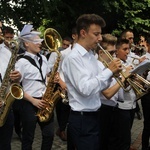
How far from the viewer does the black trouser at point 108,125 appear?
4.81m

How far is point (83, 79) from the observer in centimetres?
328

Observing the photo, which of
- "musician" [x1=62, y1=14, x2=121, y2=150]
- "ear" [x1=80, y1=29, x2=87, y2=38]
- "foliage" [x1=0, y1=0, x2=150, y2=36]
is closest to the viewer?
"musician" [x1=62, y1=14, x2=121, y2=150]

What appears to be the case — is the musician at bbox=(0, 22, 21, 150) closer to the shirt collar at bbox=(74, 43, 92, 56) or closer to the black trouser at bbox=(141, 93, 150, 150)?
the shirt collar at bbox=(74, 43, 92, 56)

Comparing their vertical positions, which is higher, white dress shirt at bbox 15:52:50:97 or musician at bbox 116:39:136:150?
white dress shirt at bbox 15:52:50:97

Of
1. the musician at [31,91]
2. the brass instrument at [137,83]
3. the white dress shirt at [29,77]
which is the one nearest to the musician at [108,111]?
the brass instrument at [137,83]

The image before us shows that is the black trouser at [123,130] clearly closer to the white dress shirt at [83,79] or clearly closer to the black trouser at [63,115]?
the white dress shirt at [83,79]

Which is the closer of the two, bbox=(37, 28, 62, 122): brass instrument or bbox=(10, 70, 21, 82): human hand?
bbox=(10, 70, 21, 82): human hand

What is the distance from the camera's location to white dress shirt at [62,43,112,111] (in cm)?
324

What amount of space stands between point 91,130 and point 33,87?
1576 mm

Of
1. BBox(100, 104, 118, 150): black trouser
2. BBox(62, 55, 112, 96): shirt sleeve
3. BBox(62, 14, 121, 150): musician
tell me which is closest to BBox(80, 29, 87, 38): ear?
BBox(62, 14, 121, 150): musician

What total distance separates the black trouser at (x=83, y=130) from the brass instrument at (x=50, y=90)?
58.1 inches

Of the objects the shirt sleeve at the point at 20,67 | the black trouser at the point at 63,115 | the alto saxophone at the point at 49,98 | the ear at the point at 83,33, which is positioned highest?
the ear at the point at 83,33

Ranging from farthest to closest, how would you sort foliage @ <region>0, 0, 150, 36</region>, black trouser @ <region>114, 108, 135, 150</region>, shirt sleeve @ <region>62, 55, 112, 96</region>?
foliage @ <region>0, 0, 150, 36</region> → black trouser @ <region>114, 108, 135, 150</region> → shirt sleeve @ <region>62, 55, 112, 96</region>

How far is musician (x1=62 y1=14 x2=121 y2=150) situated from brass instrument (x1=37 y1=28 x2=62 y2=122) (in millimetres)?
1473
